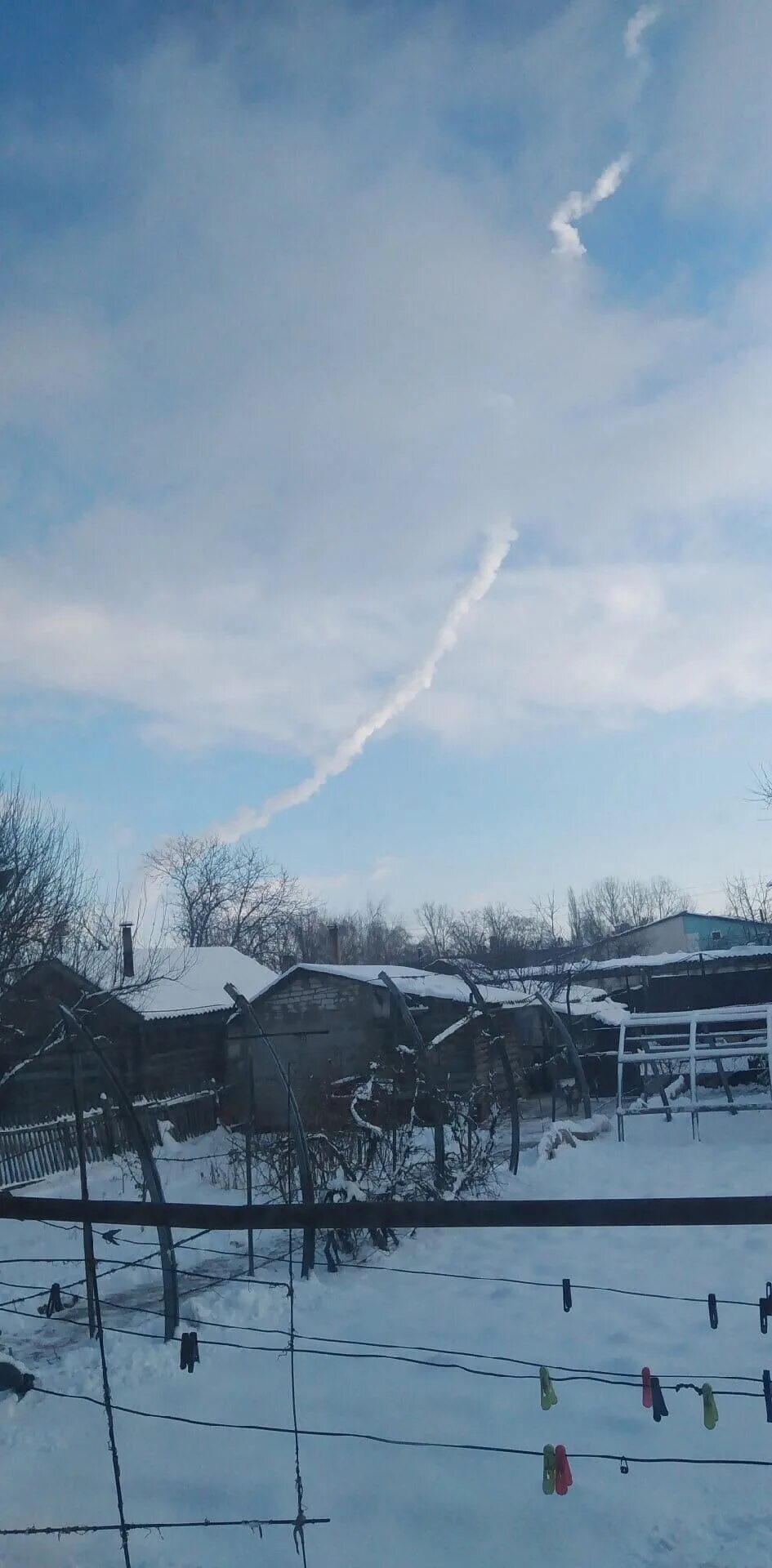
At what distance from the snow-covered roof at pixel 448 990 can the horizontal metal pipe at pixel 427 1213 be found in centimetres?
1224

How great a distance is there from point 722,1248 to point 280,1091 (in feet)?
38.9

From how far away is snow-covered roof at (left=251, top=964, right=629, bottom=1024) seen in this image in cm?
1638

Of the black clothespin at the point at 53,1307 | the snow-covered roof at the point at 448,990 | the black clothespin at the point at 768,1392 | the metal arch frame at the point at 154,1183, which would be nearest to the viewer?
the black clothespin at the point at 768,1392

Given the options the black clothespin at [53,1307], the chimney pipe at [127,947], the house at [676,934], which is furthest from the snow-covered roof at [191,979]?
the house at [676,934]

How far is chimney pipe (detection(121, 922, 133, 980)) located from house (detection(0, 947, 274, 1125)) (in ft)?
0.18

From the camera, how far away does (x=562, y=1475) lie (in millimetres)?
3461

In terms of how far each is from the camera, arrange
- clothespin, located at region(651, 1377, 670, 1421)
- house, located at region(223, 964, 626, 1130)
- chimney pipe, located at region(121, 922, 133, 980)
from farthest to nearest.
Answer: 1. chimney pipe, located at region(121, 922, 133, 980)
2. house, located at region(223, 964, 626, 1130)
3. clothespin, located at region(651, 1377, 670, 1421)

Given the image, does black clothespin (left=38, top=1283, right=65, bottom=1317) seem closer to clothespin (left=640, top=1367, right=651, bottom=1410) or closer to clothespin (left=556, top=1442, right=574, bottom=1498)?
clothespin (left=640, top=1367, right=651, bottom=1410)

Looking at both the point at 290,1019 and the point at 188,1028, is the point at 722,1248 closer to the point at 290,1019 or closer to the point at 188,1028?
the point at 290,1019

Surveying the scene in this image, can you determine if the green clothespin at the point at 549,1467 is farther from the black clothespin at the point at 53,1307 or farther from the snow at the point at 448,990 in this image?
the snow at the point at 448,990

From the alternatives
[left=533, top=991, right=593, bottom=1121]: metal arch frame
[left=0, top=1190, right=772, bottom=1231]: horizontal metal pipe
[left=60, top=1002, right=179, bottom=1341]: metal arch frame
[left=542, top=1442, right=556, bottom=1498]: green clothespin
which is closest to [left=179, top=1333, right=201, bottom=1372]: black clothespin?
[left=542, top=1442, right=556, bottom=1498]: green clothespin

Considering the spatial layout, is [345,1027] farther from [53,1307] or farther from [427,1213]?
[427,1213]

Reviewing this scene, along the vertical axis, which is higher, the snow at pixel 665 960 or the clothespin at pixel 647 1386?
the snow at pixel 665 960

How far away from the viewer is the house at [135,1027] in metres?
13.3
